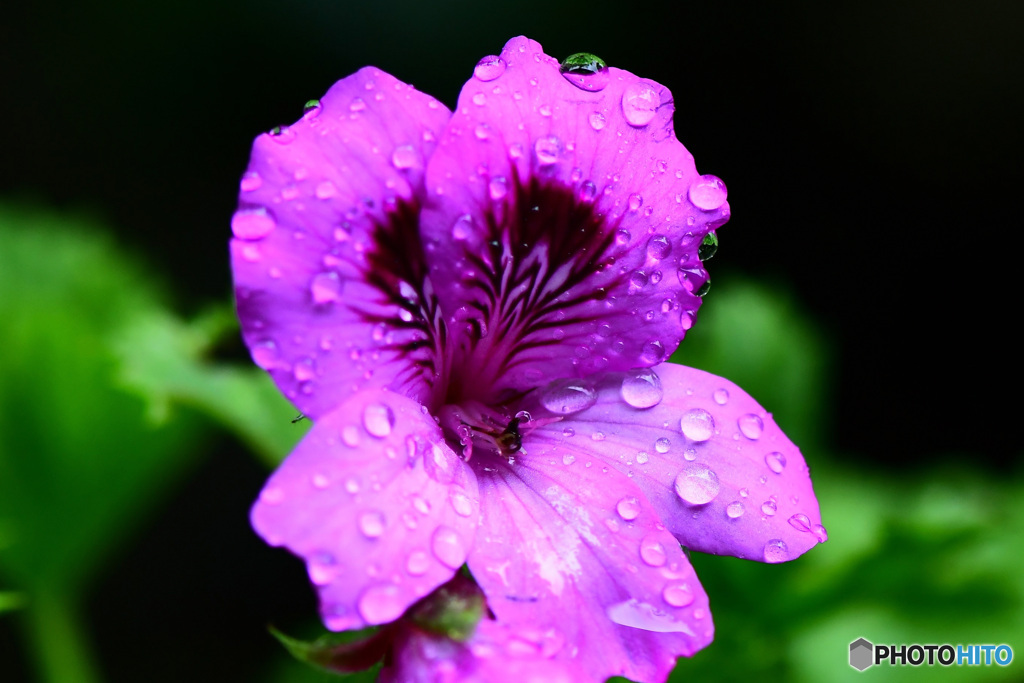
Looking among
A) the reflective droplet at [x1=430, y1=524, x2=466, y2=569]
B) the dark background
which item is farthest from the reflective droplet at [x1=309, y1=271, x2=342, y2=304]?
the dark background

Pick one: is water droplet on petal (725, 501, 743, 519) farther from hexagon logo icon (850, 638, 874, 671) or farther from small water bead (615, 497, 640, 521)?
hexagon logo icon (850, 638, 874, 671)

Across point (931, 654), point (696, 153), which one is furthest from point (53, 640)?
point (696, 153)

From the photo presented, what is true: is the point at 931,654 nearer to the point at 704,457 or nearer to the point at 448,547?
the point at 704,457

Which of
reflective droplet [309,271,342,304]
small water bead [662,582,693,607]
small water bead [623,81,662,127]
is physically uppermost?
small water bead [623,81,662,127]

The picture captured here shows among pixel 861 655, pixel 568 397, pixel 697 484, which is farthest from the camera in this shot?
pixel 861 655

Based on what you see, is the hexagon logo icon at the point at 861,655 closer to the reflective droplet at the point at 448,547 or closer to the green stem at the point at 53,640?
the reflective droplet at the point at 448,547

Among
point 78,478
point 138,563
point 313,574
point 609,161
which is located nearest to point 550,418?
point 609,161
